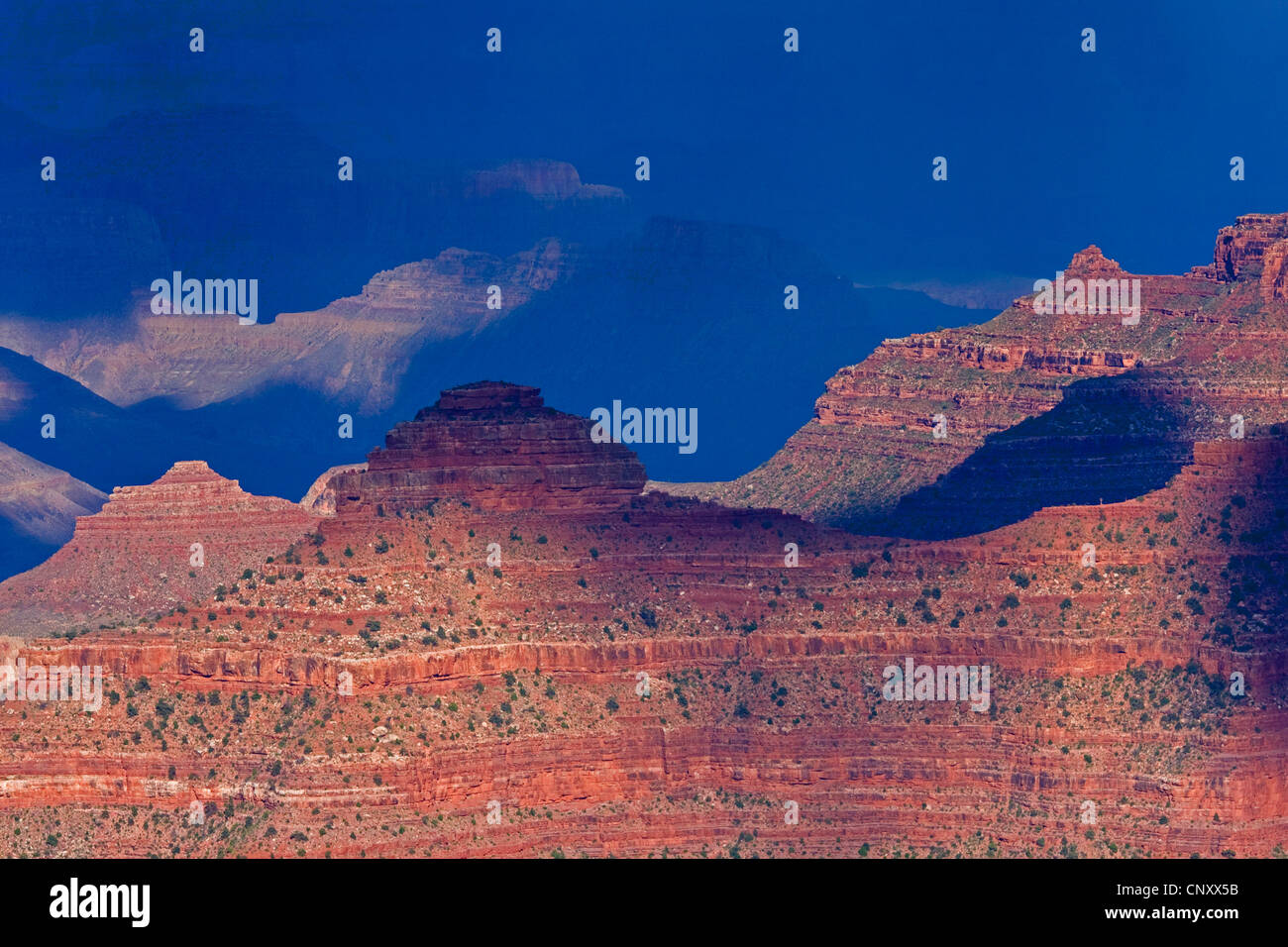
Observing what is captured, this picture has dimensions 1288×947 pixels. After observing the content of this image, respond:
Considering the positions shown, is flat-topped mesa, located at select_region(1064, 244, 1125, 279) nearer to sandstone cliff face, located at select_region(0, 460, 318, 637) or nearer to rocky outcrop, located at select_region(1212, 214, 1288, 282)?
rocky outcrop, located at select_region(1212, 214, 1288, 282)

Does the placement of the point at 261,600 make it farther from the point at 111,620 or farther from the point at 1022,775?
the point at 111,620

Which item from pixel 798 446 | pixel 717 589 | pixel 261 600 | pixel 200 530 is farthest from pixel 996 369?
pixel 261 600
